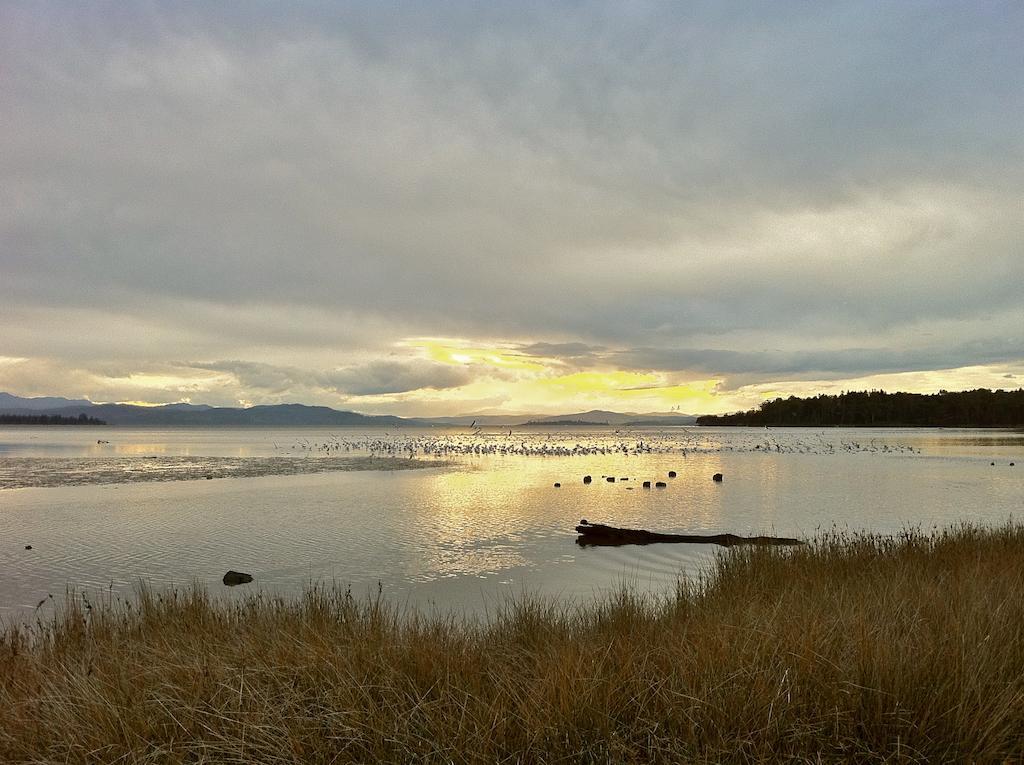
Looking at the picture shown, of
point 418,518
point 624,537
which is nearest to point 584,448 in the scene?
point 418,518

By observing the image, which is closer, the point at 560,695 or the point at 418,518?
the point at 560,695

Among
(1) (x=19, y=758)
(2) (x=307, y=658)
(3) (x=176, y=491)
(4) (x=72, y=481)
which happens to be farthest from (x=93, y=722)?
(4) (x=72, y=481)

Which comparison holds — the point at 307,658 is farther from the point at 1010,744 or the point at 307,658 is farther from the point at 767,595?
the point at 767,595

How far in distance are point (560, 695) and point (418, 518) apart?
19102 millimetres

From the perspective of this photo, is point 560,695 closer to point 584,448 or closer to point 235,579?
point 235,579

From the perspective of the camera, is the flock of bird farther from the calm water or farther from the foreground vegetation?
the foreground vegetation

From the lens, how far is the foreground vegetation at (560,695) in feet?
15.8

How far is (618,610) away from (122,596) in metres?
10.1

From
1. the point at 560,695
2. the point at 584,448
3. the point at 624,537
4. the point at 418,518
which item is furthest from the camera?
the point at 584,448

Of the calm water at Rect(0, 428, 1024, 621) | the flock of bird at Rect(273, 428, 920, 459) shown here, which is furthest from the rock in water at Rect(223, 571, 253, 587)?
the flock of bird at Rect(273, 428, 920, 459)

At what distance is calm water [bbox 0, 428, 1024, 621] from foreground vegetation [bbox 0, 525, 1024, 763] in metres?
4.69

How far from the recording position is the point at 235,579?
14352mm

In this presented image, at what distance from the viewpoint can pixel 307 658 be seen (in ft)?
20.4

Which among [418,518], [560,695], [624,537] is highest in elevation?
[560,695]
